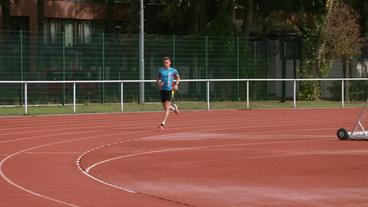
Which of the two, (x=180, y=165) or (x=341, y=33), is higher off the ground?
(x=341, y=33)

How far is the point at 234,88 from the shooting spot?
124ft

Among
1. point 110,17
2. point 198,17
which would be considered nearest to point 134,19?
point 198,17

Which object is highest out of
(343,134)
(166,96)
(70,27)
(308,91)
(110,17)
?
(110,17)

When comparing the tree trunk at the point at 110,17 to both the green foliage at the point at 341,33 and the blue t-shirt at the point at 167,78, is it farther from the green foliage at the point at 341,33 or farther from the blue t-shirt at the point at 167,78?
the blue t-shirt at the point at 167,78

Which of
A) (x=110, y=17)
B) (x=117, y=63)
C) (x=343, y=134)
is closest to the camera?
(x=343, y=134)

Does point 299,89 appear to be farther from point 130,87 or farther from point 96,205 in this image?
point 96,205

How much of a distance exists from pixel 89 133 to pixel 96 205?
1137 cm

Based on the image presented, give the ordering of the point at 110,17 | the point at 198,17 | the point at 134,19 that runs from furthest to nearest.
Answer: the point at 110,17 → the point at 134,19 → the point at 198,17

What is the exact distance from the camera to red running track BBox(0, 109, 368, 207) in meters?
Answer: 9.96

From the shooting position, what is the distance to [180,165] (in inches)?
531

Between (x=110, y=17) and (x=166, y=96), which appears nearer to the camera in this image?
(x=166, y=96)

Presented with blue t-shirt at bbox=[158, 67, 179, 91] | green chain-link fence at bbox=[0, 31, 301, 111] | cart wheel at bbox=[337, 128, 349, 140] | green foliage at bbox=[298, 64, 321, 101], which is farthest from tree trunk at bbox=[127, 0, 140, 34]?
cart wheel at bbox=[337, 128, 349, 140]

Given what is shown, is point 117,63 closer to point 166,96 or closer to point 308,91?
point 308,91

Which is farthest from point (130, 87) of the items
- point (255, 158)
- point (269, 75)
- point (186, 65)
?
point (255, 158)
